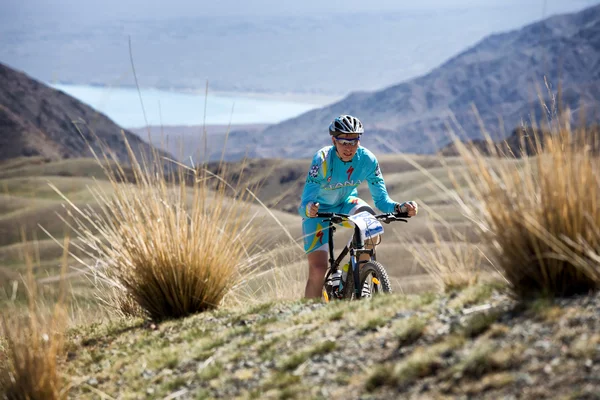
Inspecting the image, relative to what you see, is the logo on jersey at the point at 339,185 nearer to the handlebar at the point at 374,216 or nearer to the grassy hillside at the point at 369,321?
the handlebar at the point at 374,216

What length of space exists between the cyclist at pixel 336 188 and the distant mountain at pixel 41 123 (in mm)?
147067

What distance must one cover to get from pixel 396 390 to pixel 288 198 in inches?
4502

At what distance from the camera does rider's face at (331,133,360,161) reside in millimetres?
6676

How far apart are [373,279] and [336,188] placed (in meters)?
1.03

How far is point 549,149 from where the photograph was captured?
466 centimetres

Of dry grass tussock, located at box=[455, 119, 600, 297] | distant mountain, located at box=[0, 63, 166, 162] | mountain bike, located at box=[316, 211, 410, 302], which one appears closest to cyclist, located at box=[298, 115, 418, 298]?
mountain bike, located at box=[316, 211, 410, 302]

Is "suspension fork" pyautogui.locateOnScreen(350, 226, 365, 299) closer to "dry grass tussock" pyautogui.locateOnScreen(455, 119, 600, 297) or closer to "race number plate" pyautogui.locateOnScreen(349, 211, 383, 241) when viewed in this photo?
"race number plate" pyautogui.locateOnScreen(349, 211, 383, 241)

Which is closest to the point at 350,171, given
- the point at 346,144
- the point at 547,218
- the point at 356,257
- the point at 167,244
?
the point at 346,144

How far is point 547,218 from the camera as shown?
4.51 m

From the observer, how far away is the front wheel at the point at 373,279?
6.14 m

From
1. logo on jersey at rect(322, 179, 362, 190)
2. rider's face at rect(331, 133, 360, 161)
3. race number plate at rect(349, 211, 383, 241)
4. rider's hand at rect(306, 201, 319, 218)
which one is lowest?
race number plate at rect(349, 211, 383, 241)

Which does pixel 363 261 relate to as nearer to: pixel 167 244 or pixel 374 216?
pixel 374 216

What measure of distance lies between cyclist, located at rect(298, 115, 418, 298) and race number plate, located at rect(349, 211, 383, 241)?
0.12 metres

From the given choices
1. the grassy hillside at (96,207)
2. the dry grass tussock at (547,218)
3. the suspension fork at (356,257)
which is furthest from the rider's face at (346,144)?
the dry grass tussock at (547,218)
